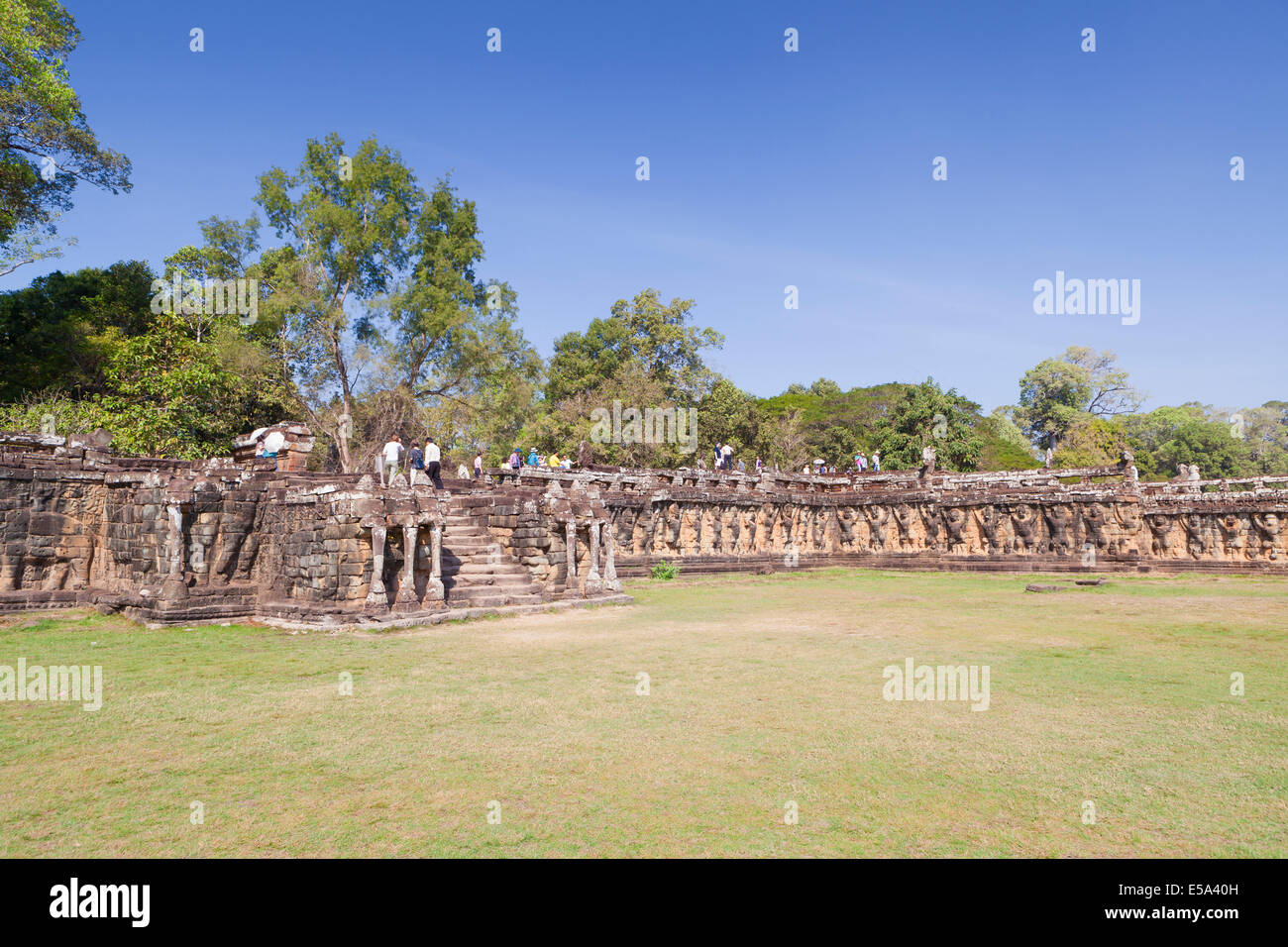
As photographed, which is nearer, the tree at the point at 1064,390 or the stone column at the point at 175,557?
the stone column at the point at 175,557

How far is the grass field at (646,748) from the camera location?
381 centimetres

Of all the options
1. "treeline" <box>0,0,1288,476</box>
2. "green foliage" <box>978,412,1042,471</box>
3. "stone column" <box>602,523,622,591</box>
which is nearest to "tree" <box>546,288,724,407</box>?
"treeline" <box>0,0,1288,476</box>

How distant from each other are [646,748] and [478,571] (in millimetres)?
8407

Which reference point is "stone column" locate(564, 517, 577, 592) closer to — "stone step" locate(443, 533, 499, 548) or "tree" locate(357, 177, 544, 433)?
"stone step" locate(443, 533, 499, 548)

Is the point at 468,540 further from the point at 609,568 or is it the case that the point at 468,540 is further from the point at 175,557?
the point at 175,557

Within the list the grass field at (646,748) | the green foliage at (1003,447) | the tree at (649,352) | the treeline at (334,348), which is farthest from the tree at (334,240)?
the green foliage at (1003,447)

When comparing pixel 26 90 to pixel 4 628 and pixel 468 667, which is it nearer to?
pixel 4 628

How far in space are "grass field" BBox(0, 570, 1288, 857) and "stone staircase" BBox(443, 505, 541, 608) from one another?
8.00 ft

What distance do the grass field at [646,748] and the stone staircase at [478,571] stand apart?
8.00ft

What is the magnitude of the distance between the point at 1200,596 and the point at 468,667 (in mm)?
13390

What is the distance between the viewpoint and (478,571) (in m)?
13.2

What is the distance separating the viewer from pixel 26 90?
1967 centimetres

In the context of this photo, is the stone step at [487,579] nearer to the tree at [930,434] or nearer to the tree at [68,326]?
the tree at [68,326]
